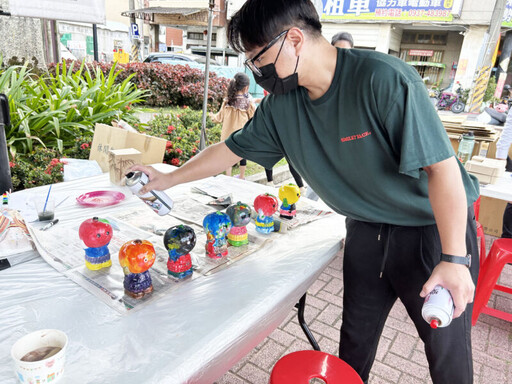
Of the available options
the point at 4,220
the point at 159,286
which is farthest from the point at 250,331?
the point at 4,220

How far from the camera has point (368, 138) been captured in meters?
1.14

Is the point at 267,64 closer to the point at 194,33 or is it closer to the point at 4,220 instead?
the point at 4,220

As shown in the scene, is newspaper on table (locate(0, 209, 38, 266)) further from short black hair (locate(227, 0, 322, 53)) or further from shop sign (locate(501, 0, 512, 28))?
shop sign (locate(501, 0, 512, 28))

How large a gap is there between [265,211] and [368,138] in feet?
1.93

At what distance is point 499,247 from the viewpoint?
2299 mm

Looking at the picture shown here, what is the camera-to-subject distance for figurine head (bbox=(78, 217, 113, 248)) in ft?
3.82

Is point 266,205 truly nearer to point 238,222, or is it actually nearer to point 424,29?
point 238,222

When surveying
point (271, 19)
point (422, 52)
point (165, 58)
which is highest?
point (422, 52)

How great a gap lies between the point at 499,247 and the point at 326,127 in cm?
179

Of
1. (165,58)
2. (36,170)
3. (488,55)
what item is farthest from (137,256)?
(488,55)

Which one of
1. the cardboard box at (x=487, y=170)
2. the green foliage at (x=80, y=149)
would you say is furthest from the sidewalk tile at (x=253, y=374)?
the green foliage at (x=80, y=149)

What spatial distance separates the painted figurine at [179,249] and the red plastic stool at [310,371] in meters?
0.44

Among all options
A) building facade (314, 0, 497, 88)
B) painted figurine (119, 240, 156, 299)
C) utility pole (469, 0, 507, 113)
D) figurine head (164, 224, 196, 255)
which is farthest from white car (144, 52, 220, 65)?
painted figurine (119, 240, 156, 299)

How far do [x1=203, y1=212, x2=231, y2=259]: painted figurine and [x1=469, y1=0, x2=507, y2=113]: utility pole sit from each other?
13.3 meters
